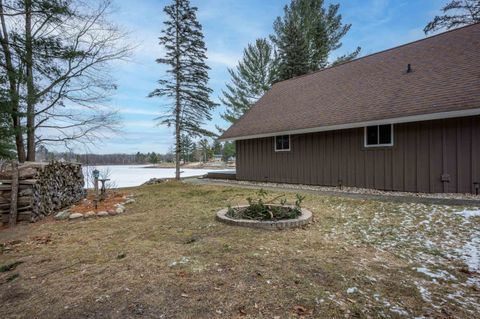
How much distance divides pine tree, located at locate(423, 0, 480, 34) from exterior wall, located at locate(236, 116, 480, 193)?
48.3ft

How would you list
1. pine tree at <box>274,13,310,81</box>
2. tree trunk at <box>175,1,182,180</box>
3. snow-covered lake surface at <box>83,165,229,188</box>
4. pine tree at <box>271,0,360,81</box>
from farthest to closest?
1. pine tree at <box>271,0,360,81</box>
2. pine tree at <box>274,13,310,81</box>
3. tree trunk at <box>175,1,182,180</box>
4. snow-covered lake surface at <box>83,165,229,188</box>

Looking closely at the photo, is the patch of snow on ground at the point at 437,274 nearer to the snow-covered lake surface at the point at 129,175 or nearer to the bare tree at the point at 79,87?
the bare tree at the point at 79,87

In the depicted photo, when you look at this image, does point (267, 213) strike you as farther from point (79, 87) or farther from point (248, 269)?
point (79, 87)

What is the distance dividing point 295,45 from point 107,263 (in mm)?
20573

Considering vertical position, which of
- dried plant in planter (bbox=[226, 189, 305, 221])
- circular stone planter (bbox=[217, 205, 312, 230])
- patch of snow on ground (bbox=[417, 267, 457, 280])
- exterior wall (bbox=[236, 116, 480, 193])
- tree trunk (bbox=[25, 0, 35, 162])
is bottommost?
patch of snow on ground (bbox=[417, 267, 457, 280])

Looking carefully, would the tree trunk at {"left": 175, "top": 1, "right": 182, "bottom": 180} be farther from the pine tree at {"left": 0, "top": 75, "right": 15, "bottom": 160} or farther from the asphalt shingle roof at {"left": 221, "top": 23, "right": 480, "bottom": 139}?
the pine tree at {"left": 0, "top": 75, "right": 15, "bottom": 160}

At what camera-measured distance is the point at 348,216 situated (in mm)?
5441

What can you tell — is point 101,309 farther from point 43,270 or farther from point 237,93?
point 237,93

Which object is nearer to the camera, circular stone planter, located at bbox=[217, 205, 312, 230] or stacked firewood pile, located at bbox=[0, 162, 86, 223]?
circular stone planter, located at bbox=[217, 205, 312, 230]

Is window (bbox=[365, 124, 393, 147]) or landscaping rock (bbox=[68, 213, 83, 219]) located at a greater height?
window (bbox=[365, 124, 393, 147])

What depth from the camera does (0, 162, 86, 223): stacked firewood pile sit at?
628 cm

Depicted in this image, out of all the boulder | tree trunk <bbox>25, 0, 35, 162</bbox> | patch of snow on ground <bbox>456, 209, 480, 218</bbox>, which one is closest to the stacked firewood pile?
the boulder

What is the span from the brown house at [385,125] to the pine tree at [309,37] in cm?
872

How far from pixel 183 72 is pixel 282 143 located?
718 cm
